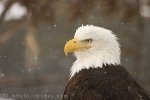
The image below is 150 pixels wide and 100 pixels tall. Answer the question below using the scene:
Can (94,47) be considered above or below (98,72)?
above

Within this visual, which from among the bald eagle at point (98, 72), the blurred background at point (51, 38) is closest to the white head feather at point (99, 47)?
the bald eagle at point (98, 72)

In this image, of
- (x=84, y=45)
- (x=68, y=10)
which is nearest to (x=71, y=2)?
(x=68, y=10)

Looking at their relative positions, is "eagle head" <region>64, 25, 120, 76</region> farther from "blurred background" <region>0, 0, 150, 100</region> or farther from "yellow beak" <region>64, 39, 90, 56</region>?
"blurred background" <region>0, 0, 150, 100</region>

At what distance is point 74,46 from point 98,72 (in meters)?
0.57

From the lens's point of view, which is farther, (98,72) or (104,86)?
(98,72)

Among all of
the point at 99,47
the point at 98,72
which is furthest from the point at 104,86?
the point at 99,47

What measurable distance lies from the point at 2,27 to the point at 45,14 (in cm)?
91

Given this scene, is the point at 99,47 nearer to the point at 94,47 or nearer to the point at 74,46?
the point at 94,47

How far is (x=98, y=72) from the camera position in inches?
360

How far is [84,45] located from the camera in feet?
31.5

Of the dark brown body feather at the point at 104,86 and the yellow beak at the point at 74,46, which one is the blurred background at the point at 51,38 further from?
the dark brown body feather at the point at 104,86

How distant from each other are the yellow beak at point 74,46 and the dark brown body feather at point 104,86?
0.41m

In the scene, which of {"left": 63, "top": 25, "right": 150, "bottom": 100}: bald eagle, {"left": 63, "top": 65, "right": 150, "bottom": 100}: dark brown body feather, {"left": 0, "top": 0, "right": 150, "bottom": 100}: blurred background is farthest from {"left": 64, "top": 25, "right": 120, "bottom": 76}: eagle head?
{"left": 0, "top": 0, "right": 150, "bottom": 100}: blurred background

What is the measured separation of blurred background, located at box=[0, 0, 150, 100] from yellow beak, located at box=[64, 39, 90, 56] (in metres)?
2.19
